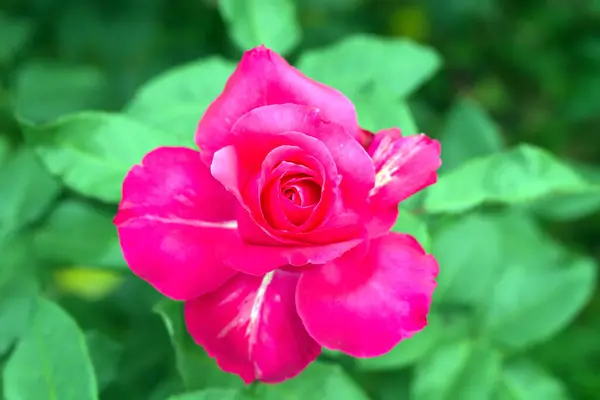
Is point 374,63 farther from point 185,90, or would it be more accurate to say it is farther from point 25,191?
point 25,191

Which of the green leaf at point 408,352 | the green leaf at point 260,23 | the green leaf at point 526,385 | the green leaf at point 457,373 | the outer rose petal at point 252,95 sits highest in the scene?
the outer rose petal at point 252,95

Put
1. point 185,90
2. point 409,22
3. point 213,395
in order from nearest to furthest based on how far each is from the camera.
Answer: point 213,395
point 185,90
point 409,22

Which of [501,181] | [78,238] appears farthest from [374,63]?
[78,238]

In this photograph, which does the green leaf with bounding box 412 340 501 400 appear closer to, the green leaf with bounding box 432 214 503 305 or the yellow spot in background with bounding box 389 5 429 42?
the green leaf with bounding box 432 214 503 305

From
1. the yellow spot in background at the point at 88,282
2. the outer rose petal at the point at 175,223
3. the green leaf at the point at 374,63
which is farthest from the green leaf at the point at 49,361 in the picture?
the yellow spot in background at the point at 88,282

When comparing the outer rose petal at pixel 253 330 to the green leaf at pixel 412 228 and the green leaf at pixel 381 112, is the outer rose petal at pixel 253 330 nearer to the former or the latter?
the green leaf at pixel 412 228
